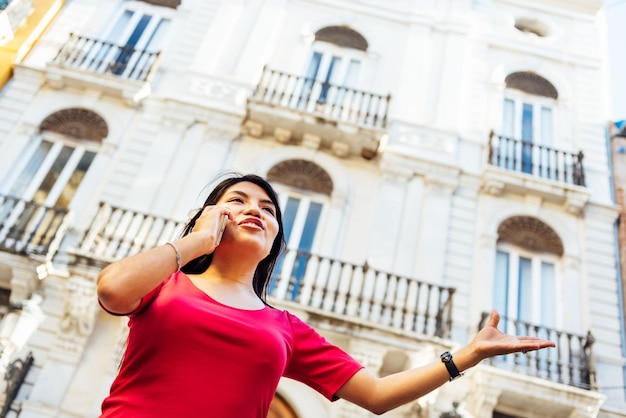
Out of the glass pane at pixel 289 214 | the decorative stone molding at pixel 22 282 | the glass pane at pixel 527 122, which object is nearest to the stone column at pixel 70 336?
the decorative stone molding at pixel 22 282

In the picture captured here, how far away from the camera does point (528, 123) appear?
1160 centimetres

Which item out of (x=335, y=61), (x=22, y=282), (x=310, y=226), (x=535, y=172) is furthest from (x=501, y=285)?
(x=22, y=282)

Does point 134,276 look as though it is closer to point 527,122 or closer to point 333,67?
point 333,67

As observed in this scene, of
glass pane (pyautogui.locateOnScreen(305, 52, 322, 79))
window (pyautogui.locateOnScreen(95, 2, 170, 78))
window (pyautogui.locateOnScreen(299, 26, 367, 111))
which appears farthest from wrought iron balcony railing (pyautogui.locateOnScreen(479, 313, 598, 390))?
window (pyautogui.locateOnScreen(95, 2, 170, 78))

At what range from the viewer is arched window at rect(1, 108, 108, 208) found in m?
9.48

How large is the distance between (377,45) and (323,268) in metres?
6.36

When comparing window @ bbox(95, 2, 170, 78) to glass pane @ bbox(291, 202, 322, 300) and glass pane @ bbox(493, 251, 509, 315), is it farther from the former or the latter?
glass pane @ bbox(493, 251, 509, 315)

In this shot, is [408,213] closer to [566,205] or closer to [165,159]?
[566,205]

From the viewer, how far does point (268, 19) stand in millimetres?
12086

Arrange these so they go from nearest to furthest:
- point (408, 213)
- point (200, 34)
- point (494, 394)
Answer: point (494, 394), point (408, 213), point (200, 34)

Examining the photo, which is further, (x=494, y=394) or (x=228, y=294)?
(x=494, y=394)

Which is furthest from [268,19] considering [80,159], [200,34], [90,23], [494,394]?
[494,394]

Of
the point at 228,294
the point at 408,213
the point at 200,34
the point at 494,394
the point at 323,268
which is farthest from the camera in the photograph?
the point at 200,34

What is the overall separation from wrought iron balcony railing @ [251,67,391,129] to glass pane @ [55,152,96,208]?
3606mm
